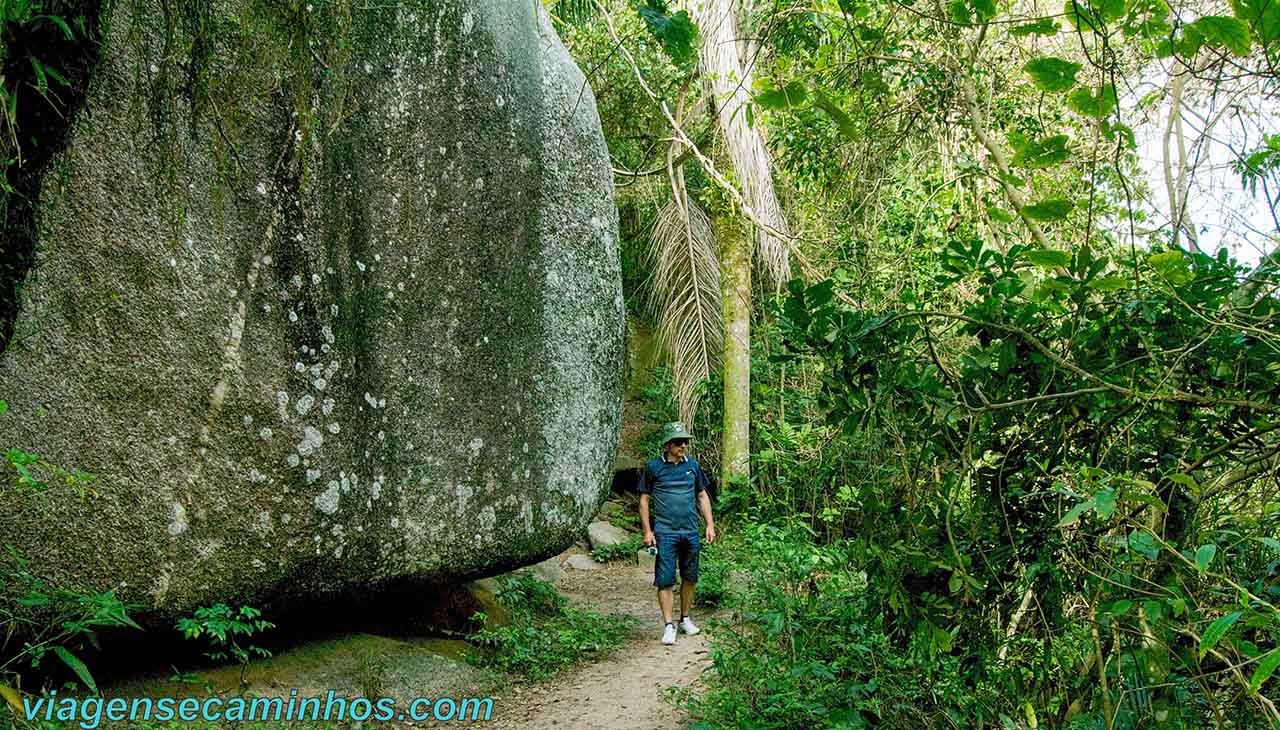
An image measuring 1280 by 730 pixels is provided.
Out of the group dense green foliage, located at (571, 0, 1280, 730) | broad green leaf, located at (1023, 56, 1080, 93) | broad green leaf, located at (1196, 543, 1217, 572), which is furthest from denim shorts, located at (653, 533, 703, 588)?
broad green leaf, located at (1196, 543, 1217, 572)

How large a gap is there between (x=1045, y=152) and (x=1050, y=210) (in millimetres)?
224

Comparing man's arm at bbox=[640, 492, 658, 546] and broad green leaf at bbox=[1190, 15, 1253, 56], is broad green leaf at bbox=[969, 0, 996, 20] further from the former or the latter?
man's arm at bbox=[640, 492, 658, 546]

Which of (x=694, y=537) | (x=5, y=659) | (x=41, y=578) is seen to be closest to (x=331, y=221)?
(x=41, y=578)

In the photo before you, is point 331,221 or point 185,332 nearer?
point 185,332

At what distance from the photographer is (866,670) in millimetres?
3977

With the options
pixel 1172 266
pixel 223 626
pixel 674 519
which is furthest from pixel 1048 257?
pixel 674 519

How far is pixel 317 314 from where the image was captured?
493cm

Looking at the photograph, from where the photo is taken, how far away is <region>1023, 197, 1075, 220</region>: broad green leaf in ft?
8.56

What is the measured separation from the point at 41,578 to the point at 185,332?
4.13ft

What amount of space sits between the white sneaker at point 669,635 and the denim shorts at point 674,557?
0.29 meters

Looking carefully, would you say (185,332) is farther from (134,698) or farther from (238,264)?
(134,698)

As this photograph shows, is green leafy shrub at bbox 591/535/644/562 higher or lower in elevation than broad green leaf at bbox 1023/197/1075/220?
lower

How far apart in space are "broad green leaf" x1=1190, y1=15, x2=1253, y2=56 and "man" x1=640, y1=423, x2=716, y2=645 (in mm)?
4746

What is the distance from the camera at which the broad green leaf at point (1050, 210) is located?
2609 mm
